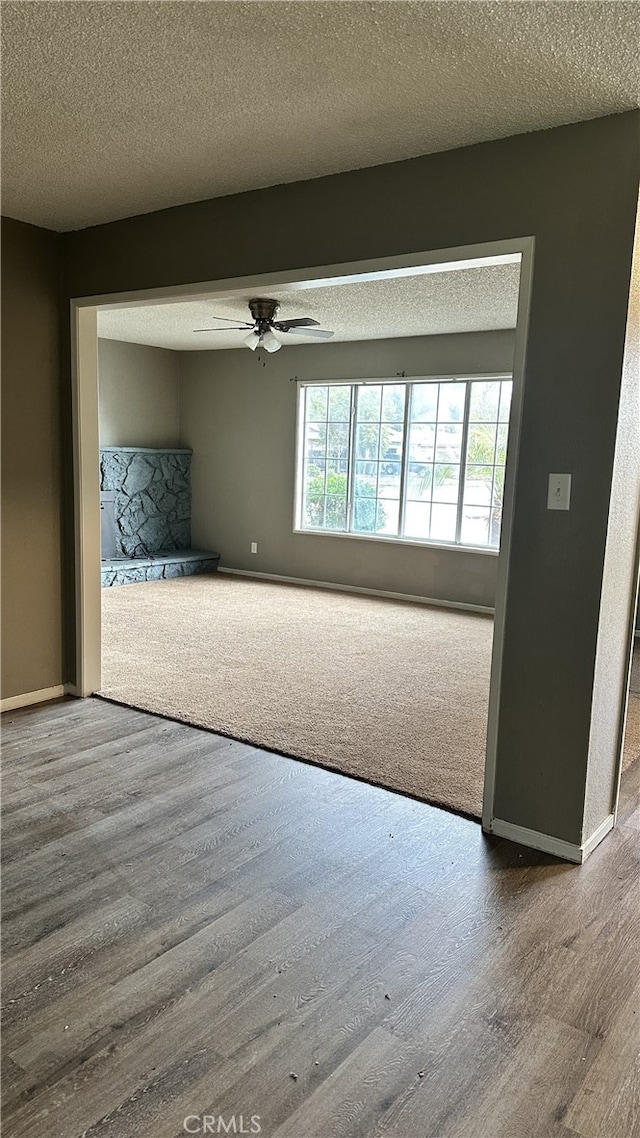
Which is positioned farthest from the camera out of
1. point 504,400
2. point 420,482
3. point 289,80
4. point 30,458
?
point 420,482

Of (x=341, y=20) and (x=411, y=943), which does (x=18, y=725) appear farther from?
(x=341, y=20)

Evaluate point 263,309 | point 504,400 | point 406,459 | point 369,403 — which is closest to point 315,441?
point 369,403

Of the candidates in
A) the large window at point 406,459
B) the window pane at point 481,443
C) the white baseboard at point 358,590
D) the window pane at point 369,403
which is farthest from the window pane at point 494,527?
the window pane at point 369,403

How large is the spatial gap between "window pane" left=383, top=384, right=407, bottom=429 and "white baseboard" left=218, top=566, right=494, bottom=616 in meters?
1.60

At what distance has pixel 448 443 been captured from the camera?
661 centimetres

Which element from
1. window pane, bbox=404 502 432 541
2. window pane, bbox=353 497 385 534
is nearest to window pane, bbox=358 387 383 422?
window pane, bbox=353 497 385 534

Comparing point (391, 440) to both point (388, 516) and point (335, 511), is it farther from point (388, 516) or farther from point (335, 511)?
point (335, 511)

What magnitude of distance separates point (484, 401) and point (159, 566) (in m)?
3.56

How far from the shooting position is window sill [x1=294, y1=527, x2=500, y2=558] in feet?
21.2

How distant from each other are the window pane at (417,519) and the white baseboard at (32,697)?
12.4 feet

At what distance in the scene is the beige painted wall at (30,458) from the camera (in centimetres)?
359

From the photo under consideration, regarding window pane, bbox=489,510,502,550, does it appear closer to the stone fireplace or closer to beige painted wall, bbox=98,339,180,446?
the stone fireplace

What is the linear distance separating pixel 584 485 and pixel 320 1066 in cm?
177

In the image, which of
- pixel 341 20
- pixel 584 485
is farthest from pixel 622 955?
pixel 341 20
